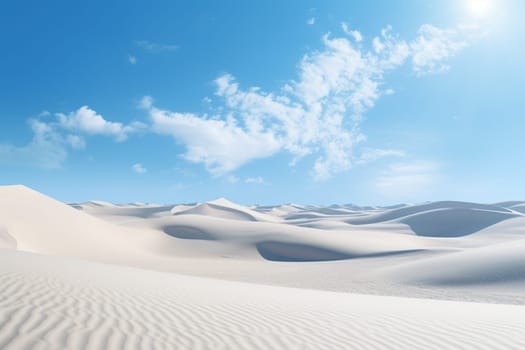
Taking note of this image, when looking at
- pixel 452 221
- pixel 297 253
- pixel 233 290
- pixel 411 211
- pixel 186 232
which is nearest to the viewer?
pixel 233 290

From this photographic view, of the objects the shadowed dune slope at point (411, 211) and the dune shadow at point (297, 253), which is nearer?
the dune shadow at point (297, 253)

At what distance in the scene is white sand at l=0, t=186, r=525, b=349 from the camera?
12.7ft

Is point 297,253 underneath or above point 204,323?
above

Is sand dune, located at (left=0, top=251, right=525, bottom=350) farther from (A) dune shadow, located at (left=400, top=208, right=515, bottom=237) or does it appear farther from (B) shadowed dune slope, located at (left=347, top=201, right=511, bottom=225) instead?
(B) shadowed dune slope, located at (left=347, top=201, right=511, bottom=225)

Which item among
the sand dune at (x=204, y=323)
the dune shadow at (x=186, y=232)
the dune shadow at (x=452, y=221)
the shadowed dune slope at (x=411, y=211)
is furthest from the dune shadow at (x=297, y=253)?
the shadowed dune slope at (x=411, y=211)

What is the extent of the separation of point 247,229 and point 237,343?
36.0m

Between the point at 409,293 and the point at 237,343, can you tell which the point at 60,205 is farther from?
the point at 237,343

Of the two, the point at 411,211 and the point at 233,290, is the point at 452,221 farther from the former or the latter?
the point at 233,290

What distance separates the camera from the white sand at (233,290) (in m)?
3.87

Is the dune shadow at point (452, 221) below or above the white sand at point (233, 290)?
above

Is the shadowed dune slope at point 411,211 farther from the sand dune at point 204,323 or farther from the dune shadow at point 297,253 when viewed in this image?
the sand dune at point 204,323

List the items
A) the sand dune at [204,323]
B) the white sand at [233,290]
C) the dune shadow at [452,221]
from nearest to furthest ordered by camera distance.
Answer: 1. the sand dune at [204,323]
2. the white sand at [233,290]
3. the dune shadow at [452,221]

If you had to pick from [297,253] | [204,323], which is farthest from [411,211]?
[204,323]

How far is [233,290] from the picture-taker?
8.08 meters
